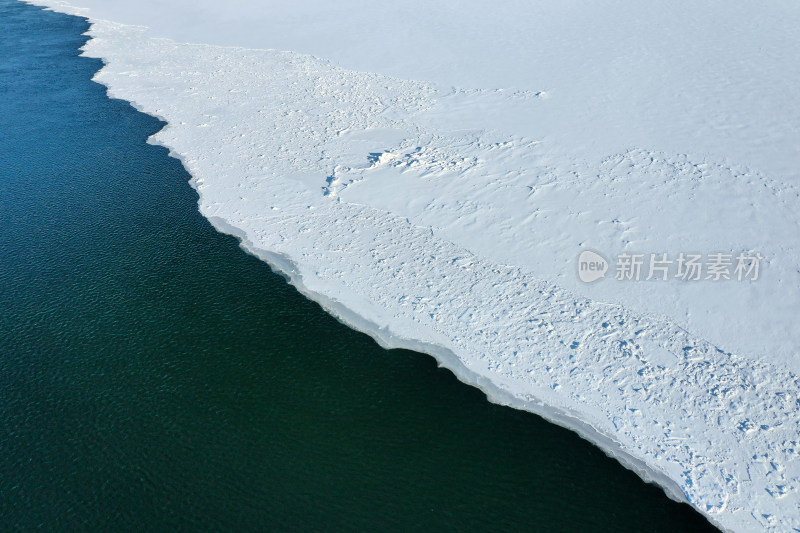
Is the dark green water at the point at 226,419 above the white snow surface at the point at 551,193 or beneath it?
beneath

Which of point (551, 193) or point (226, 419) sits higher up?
point (551, 193)

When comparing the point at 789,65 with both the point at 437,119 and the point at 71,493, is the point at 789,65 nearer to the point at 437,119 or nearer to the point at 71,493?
the point at 437,119

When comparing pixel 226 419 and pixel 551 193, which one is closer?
pixel 226 419

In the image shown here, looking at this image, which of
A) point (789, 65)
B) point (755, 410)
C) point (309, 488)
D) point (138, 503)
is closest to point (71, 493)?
point (138, 503)

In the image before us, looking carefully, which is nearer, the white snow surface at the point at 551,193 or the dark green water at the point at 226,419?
the dark green water at the point at 226,419
